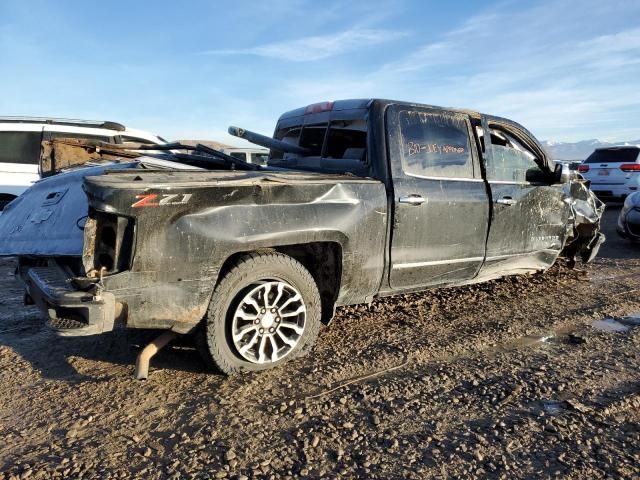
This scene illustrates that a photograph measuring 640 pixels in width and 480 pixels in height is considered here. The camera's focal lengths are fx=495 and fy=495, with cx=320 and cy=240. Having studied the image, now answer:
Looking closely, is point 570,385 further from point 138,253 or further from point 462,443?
point 138,253

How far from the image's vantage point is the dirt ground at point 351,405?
2.36 m

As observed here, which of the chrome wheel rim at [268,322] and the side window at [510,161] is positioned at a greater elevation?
the side window at [510,161]

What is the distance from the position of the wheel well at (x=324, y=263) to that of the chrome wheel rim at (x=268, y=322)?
12.8 inches

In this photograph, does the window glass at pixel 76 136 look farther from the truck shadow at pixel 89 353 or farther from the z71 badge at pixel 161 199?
the z71 badge at pixel 161 199

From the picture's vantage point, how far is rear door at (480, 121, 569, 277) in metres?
4.54

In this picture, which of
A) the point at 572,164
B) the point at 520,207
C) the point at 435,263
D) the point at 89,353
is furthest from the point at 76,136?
the point at 572,164

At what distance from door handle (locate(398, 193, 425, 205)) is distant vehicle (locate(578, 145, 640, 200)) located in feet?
35.3

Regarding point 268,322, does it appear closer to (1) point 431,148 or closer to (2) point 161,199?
(2) point 161,199

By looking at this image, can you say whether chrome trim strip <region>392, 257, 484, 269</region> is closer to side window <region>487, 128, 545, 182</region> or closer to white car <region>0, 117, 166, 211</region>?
side window <region>487, 128, 545, 182</region>

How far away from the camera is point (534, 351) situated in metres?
3.73

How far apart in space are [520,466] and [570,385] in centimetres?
106

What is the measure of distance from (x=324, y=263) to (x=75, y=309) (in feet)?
5.47

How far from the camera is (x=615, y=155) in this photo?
12797mm

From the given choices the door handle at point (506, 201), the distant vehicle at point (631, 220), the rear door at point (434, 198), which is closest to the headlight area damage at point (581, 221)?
the door handle at point (506, 201)
